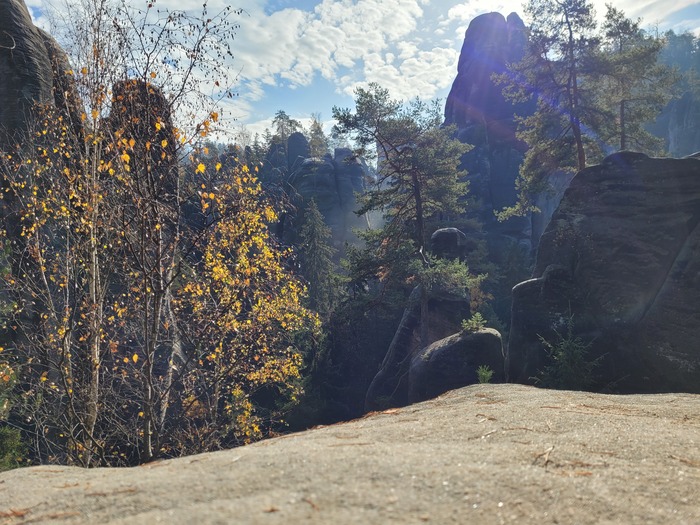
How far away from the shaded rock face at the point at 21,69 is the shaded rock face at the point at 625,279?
14787 millimetres

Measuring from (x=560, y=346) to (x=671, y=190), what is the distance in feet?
20.6

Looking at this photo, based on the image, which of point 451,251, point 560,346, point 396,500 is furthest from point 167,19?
point 451,251

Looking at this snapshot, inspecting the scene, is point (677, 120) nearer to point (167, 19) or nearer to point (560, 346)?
point (560, 346)

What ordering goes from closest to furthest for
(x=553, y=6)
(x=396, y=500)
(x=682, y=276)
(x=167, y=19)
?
(x=396, y=500)
(x=167, y=19)
(x=682, y=276)
(x=553, y=6)

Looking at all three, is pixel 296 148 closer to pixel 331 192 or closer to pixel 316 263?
pixel 331 192

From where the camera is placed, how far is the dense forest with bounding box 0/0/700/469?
531 cm

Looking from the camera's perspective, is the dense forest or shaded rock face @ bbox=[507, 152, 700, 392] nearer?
the dense forest

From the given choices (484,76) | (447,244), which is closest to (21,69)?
(447,244)

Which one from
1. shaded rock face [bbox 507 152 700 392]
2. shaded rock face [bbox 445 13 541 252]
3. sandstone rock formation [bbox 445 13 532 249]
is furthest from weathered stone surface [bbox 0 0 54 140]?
sandstone rock formation [bbox 445 13 532 249]

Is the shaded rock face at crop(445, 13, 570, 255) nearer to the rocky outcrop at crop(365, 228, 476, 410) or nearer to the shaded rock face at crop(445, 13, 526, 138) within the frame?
the shaded rock face at crop(445, 13, 526, 138)

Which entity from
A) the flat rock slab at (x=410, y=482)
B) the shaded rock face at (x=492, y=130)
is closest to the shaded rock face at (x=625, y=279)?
the flat rock slab at (x=410, y=482)

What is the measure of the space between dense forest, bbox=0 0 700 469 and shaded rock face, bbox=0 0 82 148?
14.9 inches

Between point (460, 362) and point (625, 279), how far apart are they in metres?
5.51

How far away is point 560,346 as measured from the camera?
10883 mm
